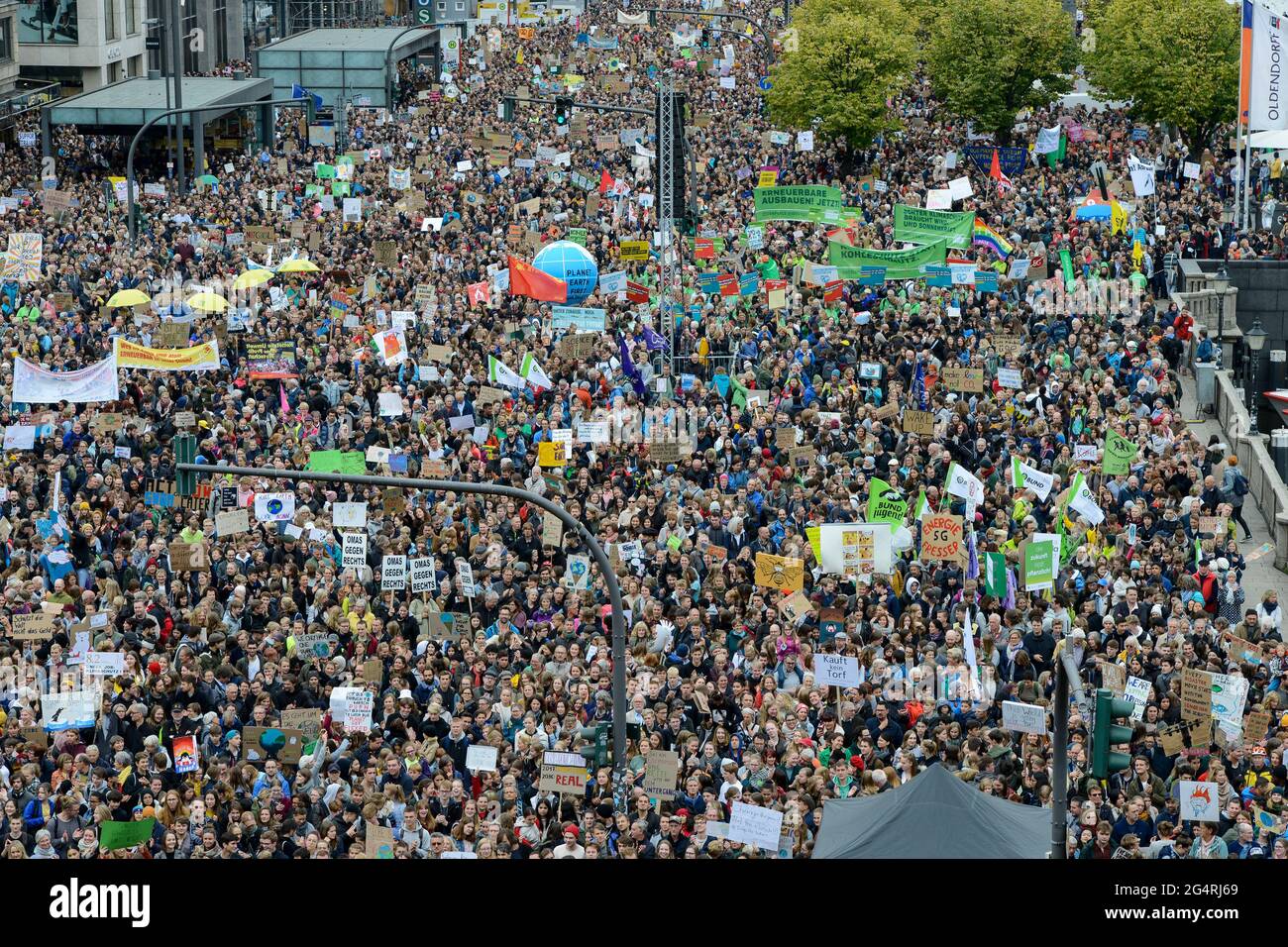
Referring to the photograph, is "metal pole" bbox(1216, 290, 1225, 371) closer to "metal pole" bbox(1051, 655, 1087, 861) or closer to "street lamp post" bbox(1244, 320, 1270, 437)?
"street lamp post" bbox(1244, 320, 1270, 437)

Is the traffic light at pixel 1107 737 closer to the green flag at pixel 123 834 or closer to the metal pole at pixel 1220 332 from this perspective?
the green flag at pixel 123 834

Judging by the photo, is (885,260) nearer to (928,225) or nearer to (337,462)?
(928,225)

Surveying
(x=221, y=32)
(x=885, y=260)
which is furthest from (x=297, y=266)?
(x=221, y=32)

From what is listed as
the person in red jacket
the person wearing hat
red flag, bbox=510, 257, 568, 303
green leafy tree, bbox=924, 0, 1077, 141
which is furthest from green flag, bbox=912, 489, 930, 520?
green leafy tree, bbox=924, 0, 1077, 141

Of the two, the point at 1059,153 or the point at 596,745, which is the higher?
the point at 1059,153

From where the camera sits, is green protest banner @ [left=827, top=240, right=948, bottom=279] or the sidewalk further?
green protest banner @ [left=827, top=240, right=948, bottom=279]
